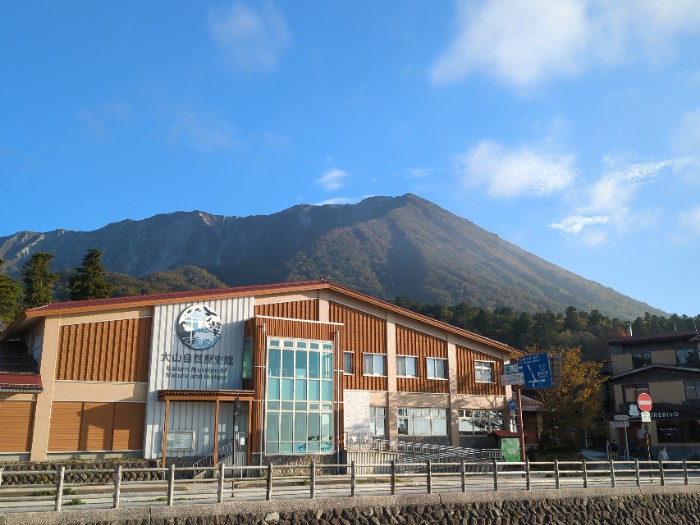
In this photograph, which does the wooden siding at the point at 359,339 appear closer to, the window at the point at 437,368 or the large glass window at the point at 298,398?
the large glass window at the point at 298,398

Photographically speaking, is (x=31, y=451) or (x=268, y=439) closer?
(x=31, y=451)

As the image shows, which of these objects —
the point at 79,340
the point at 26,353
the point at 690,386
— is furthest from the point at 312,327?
the point at 690,386

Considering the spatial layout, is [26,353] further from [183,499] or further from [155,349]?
[183,499]

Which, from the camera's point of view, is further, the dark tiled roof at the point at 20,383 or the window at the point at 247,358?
the window at the point at 247,358

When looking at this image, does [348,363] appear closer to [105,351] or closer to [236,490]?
[105,351]

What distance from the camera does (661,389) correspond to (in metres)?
51.9

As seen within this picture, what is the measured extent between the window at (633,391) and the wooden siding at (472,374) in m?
21.6

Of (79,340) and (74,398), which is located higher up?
(79,340)

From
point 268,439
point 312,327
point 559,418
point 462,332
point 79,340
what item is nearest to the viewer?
point 79,340

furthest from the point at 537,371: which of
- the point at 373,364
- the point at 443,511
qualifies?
the point at 443,511

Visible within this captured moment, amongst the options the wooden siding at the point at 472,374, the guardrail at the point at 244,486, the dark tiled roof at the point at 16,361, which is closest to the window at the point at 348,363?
the guardrail at the point at 244,486

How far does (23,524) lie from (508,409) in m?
29.9

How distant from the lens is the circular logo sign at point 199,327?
93.1ft

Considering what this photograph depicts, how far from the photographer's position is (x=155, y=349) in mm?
27562
